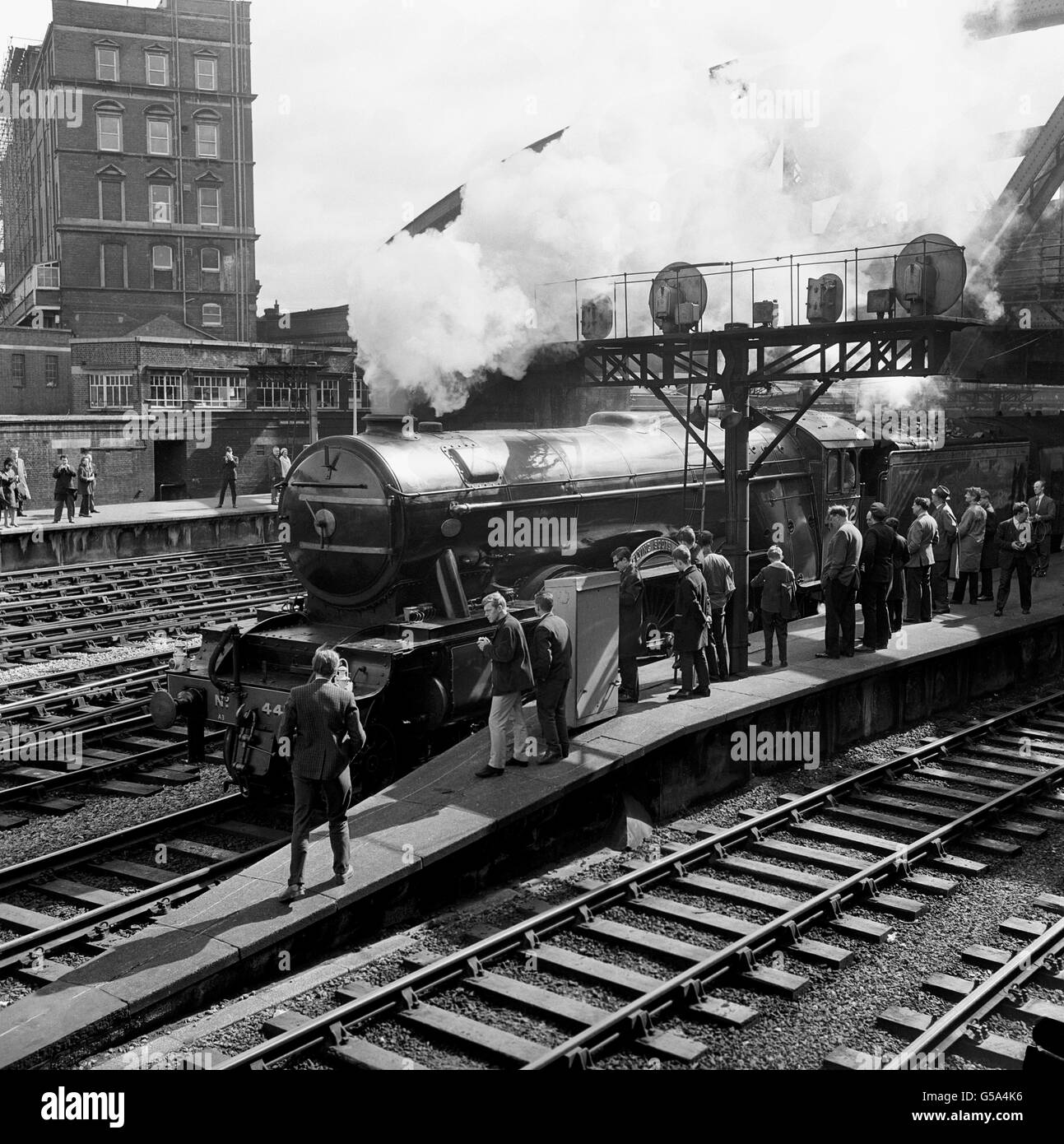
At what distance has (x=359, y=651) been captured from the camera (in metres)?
9.21

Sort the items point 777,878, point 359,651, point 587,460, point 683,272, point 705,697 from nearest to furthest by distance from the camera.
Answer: point 777,878 < point 359,651 < point 705,697 < point 587,460 < point 683,272

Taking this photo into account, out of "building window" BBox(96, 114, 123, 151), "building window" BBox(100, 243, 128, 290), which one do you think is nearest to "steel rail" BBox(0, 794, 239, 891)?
"building window" BBox(100, 243, 128, 290)

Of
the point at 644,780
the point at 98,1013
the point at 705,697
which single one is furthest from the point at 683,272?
the point at 98,1013

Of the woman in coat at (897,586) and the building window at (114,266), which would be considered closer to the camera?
the woman in coat at (897,586)

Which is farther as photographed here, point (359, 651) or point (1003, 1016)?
point (359, 651)

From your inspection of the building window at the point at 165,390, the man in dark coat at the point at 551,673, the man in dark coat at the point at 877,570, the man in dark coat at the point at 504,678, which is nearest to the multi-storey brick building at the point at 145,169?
the building window at the point at 165,390

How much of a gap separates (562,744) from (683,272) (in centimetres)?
595

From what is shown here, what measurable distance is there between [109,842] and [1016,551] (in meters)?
10.9

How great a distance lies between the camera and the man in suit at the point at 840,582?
12.1m

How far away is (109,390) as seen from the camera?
36062 millimetres

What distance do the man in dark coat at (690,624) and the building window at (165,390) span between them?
27641mm

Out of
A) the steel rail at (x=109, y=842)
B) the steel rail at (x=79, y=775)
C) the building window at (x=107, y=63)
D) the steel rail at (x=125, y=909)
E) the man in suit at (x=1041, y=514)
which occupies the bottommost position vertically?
the steel rail at (x=125, y=909)

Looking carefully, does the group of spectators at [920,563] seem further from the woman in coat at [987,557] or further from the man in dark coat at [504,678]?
the man in dark coat at [504,678]
